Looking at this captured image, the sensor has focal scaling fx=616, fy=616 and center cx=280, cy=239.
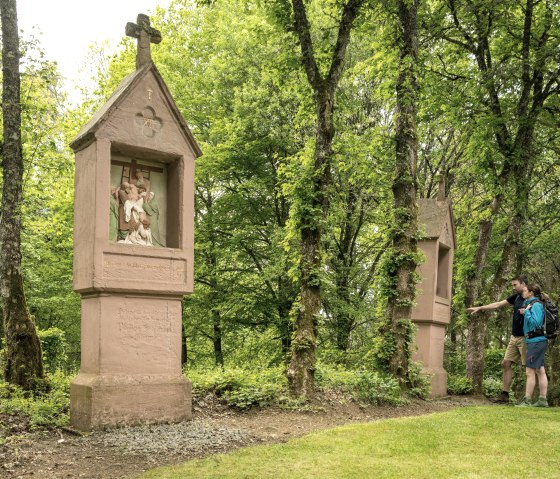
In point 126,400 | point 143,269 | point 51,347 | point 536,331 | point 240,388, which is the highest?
point 143,269

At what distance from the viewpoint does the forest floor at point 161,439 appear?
5836mm

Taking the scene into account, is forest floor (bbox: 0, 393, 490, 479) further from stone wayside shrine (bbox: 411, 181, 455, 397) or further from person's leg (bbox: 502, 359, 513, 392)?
stone wayside shrine (bbox: 411, 181, 455, 397)

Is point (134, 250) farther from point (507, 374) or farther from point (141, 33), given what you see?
point (507, 374)

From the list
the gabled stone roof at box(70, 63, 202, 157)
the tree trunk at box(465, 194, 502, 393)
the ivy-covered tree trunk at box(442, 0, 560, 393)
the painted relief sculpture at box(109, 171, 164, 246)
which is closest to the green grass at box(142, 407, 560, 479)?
the painted relief sculpture at box(109, 171, 164, 246)

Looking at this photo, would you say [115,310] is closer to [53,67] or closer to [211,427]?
[211,427]

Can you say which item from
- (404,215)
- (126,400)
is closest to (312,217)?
(404,215)

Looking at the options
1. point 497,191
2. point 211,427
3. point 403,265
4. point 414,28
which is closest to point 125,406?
point 211,427

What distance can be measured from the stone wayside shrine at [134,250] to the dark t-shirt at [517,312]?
593 centimetres

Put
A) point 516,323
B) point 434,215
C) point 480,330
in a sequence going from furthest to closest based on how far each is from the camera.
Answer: point 480,330, point 434,215, point 516,323

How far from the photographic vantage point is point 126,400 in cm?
775

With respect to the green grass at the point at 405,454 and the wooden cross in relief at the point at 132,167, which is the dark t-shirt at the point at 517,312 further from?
the wooden cross in relief at the point at 132,167

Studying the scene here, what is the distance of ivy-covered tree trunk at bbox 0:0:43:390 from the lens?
9859 millimetres

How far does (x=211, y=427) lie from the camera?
7.70 m

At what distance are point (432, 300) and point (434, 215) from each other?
191 cm
